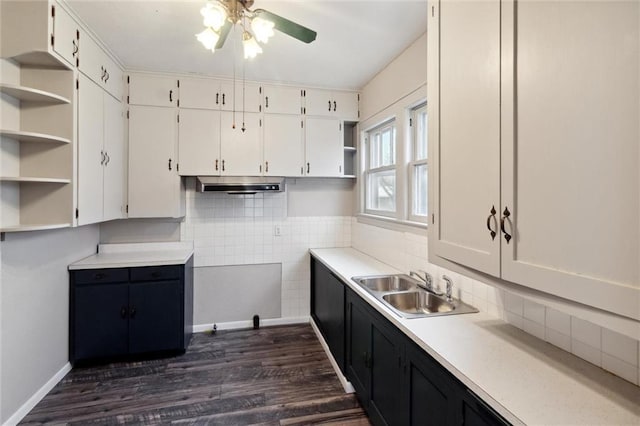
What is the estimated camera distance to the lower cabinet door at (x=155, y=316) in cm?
294

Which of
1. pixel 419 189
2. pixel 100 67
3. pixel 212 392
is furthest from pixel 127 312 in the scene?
pixel 419 189

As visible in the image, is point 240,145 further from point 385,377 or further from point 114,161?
point 385,377

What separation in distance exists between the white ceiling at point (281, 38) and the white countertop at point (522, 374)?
196 cm

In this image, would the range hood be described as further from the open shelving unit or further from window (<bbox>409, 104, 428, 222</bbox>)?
window (<bbox>409, 104, 428, 222</bbox>)

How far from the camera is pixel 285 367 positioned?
9.44ft

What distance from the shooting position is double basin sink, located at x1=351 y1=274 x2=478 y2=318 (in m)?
1.88

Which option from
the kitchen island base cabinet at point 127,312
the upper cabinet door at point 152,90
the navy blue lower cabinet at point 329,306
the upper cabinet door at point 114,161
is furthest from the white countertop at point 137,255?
the upper cabinet door at point 152,90

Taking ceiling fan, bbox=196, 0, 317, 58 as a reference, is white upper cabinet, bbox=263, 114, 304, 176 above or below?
below

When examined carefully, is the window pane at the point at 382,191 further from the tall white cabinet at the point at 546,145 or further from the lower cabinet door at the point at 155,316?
the lower cabinet door at the point at 155,316

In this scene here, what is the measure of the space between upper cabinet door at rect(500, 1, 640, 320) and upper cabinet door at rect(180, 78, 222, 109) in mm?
2872

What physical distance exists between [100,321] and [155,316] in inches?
17.4

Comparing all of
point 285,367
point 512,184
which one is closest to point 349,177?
point 285,367

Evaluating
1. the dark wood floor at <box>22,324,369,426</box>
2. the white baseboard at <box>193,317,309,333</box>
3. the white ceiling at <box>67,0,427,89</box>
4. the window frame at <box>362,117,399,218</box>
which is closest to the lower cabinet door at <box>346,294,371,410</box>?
the dark wood floor at <box>22,324,369,426</box>

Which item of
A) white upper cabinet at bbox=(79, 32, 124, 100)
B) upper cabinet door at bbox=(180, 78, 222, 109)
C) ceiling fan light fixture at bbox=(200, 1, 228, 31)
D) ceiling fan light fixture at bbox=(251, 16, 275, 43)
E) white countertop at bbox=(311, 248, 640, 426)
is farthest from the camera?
upper cabinet door at bbox=(180, 78, 222, 109)
